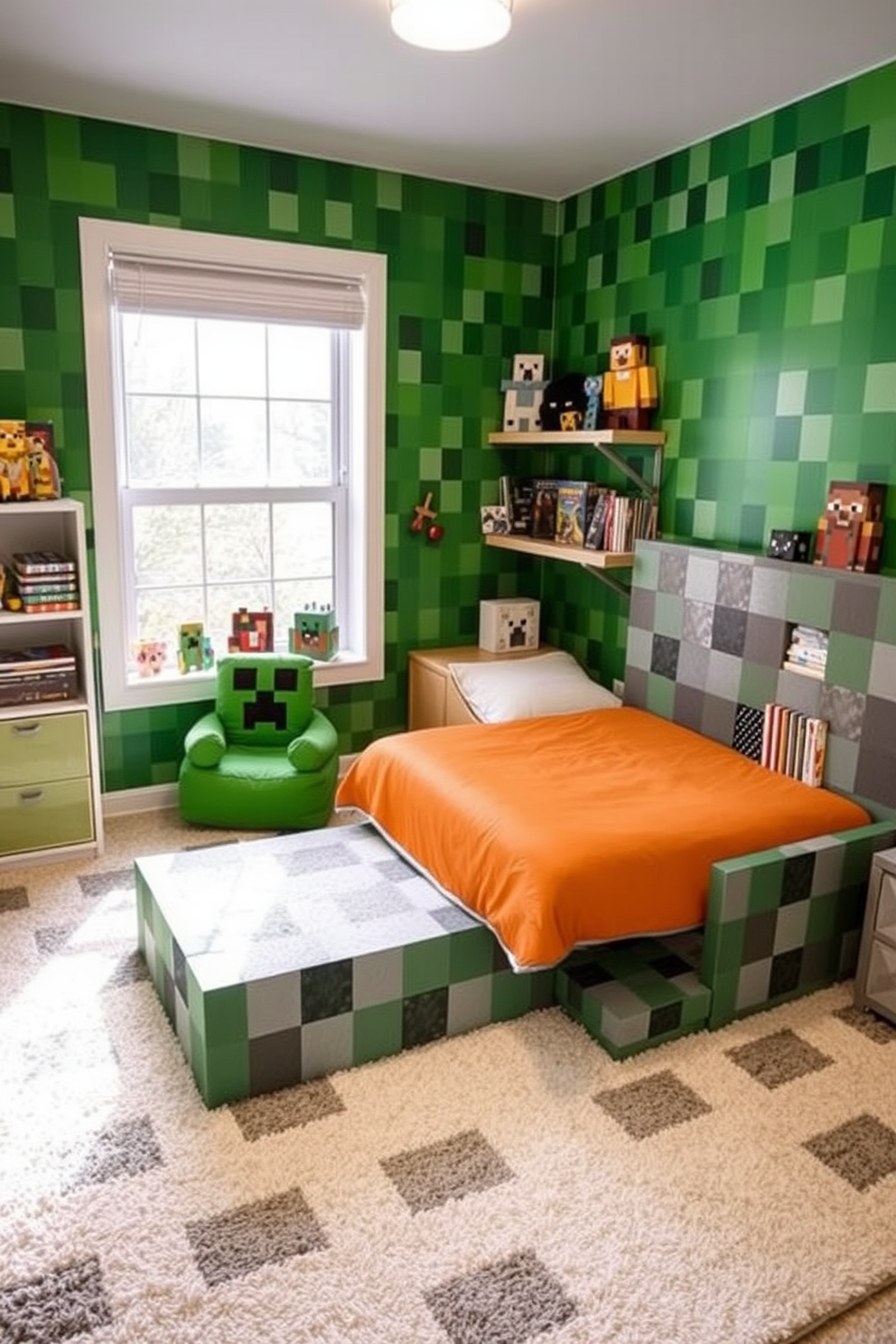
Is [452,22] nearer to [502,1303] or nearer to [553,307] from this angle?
[553,307]

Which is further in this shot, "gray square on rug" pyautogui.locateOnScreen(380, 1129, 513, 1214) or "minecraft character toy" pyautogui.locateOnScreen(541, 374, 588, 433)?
"minecraft character toy" pyautogui.locateOnScreen(541, 374, 588, 433)

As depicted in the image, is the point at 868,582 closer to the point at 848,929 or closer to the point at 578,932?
the point at 848,929

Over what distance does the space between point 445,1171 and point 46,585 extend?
2195mm

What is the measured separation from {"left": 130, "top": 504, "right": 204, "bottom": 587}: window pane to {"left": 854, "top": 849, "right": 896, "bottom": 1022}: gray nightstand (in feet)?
8.69

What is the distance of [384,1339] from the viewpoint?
157cm

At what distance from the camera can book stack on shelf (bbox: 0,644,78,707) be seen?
318 centimetres

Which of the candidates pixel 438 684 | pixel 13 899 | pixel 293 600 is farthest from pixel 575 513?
pixel 13 899

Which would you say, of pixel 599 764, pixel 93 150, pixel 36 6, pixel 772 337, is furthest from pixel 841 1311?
pixel 93 150

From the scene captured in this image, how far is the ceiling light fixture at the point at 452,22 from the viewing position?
2127mm

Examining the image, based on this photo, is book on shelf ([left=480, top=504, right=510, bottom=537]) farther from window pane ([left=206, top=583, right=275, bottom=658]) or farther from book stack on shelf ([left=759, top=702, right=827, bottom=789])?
book stack on shelf ([left=759, top=702, right=827, bottom=789])

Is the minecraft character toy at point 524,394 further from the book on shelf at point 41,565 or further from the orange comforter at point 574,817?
the book on shelf at point 41,565

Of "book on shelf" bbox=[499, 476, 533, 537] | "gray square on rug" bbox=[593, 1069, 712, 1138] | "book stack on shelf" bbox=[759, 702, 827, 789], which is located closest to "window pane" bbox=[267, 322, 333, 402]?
"book on shelf" bbox=[499, 476, 533, 537]

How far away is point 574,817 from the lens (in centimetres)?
250

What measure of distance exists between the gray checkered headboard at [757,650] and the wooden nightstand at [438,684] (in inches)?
25.1
